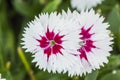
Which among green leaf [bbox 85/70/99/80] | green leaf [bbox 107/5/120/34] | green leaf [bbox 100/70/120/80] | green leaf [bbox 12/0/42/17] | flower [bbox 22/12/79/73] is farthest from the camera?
green leaf [bbox 12/0/42/17]

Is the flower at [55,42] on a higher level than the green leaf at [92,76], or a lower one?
higher

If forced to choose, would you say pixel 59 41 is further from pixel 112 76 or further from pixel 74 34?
pixel 112 76

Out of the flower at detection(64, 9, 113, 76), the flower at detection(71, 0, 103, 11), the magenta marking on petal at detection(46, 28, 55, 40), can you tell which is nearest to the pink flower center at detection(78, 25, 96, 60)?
the flower at detection(64, 9, 113, 76)

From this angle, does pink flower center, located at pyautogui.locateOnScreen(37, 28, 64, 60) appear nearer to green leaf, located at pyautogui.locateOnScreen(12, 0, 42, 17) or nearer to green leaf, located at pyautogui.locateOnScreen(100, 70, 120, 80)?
green leaf, located at pyautogui.locateOnScreen(100, 70, 120, 80)

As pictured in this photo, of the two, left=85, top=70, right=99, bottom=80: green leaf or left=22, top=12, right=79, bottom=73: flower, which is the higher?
left=22, top=12, right=79, bottom=73: flower

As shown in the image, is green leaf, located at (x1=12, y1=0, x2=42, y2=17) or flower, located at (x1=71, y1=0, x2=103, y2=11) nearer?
flower, located at (x1=71, y1=0, x2=103, y2=11)

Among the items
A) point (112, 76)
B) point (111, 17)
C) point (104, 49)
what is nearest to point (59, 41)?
point (104, 49)

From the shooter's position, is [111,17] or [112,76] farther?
[111,17]

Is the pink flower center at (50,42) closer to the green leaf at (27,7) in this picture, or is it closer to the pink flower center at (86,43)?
the pink flower center at (86,43)

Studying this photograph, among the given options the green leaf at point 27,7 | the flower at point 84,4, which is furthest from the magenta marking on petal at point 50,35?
the green leaf at point 27,7
